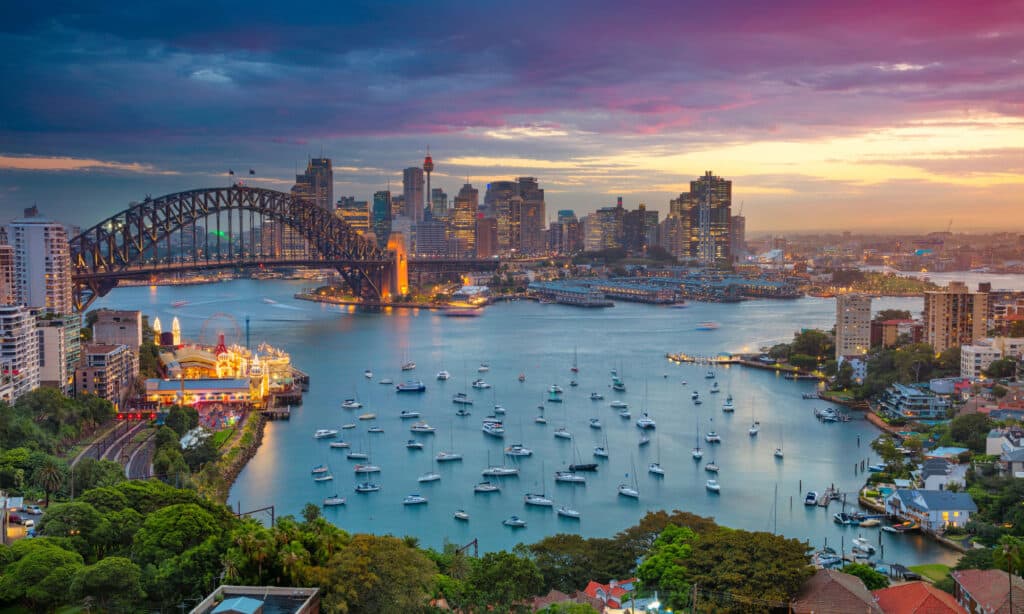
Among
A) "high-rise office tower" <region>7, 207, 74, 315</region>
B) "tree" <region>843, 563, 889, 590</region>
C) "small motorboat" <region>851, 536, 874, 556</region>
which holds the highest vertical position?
"high-rise office tower" <region>7, 207, 74, 315</region>

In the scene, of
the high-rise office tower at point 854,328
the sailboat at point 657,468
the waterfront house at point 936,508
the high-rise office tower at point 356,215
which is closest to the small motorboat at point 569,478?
the sailboat at point 657,468

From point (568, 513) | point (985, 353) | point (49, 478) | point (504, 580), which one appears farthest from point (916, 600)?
point (985, 353)

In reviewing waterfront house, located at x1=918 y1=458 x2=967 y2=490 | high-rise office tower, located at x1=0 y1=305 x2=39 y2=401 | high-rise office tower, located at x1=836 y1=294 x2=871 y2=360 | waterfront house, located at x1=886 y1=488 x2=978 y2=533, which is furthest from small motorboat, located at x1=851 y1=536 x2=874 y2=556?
high-rise office tower, located at x1=836 y1=294 x2=871 y2=360

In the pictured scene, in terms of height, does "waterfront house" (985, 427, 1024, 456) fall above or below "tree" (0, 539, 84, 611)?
below

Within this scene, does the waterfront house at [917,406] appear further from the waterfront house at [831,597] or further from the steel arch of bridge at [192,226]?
the steel arch of bridge at [192,226]

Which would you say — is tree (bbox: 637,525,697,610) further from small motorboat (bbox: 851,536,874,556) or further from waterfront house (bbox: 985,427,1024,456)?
waterfront house (bbox: 985,427,1024,456)

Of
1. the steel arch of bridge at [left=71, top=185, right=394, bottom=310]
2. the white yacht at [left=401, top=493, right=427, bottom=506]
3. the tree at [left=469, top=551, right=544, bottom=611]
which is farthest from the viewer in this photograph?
the steel arch of bridge at [left=71, top=185, right=394, bottom=310]
